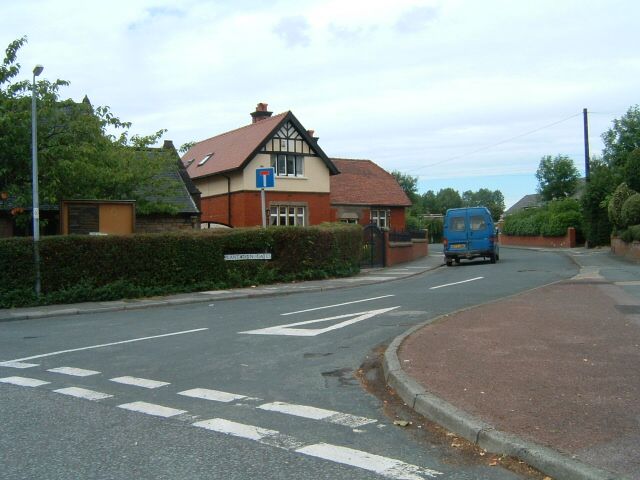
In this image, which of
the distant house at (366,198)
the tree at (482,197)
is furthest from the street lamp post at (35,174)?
the tree at (482,197)

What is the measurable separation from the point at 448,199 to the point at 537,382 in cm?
15041

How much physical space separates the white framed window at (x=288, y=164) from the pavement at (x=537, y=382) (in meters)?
27.1

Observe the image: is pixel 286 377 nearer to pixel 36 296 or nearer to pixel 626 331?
pixel 626 331

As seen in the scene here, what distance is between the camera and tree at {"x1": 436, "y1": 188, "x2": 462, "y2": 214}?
149m

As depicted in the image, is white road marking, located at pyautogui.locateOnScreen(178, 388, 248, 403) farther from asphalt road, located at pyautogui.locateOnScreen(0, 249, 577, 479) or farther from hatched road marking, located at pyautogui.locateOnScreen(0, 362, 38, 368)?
hatched road marking, located at pyautogui.locateOnScreen(0, 362, 38, 368)

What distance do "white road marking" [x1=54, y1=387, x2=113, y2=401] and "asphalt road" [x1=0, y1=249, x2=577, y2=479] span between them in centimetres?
2

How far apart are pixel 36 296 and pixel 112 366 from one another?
919cm

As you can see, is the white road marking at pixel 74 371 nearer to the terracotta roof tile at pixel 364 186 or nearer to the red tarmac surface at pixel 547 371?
the red tarmac surface at pixel 547 371

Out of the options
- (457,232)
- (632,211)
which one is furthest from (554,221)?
(457,232)

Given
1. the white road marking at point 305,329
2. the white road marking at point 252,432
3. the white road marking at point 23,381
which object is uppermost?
the white road marking at point 252,432

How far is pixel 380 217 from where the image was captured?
46.1 meters

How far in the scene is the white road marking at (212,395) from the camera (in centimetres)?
678

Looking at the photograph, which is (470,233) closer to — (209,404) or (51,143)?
(51,143)

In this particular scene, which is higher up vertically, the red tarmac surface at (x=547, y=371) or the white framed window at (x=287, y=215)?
the white framed window at (x=287, y=215)
